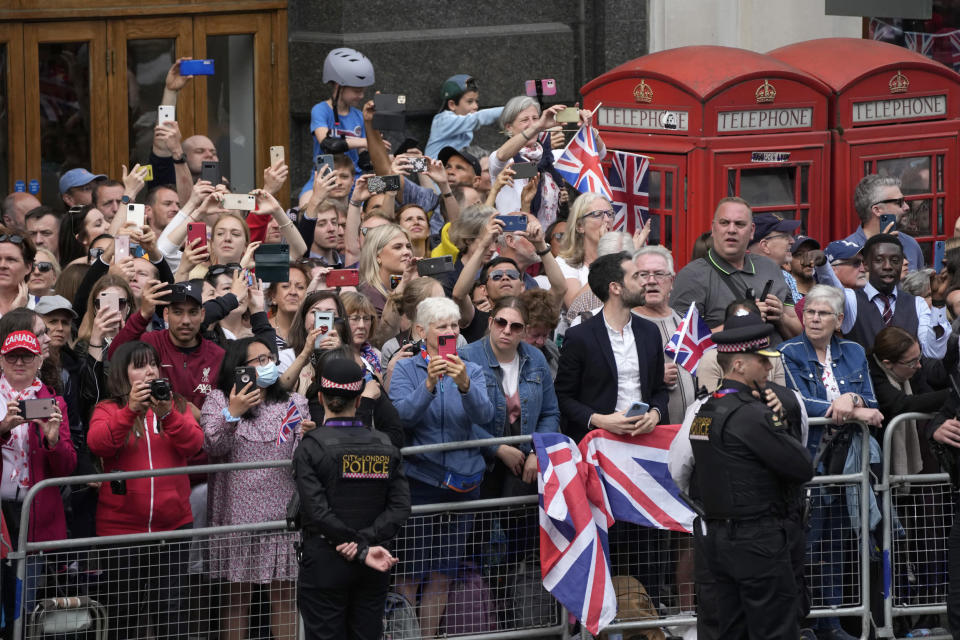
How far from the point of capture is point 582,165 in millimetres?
12289

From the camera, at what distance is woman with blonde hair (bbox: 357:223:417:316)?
10.5m

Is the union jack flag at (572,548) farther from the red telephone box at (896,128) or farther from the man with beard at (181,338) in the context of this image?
the red telephone box at (896,128)

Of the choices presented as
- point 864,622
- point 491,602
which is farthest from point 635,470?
point 864,622

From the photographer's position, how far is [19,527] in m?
8.48

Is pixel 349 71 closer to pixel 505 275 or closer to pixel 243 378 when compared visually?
pixel 505 275

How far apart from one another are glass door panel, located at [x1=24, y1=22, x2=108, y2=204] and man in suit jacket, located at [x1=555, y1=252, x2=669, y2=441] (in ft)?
23.7

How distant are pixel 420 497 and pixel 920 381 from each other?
336cm

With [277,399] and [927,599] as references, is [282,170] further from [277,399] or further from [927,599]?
[927,599]

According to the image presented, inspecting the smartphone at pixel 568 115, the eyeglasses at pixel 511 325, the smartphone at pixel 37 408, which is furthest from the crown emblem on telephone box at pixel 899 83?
the smartphone at pixel 37 408

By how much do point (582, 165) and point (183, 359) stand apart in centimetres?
415

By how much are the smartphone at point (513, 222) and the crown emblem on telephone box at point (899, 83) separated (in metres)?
4.45

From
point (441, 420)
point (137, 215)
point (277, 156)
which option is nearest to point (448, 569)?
point (441, 420)

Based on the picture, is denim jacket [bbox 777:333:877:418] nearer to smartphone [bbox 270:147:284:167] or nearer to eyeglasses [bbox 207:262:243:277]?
eyeglasses [bbox 207:262:243:277]

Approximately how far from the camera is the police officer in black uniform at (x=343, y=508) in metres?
7.91
